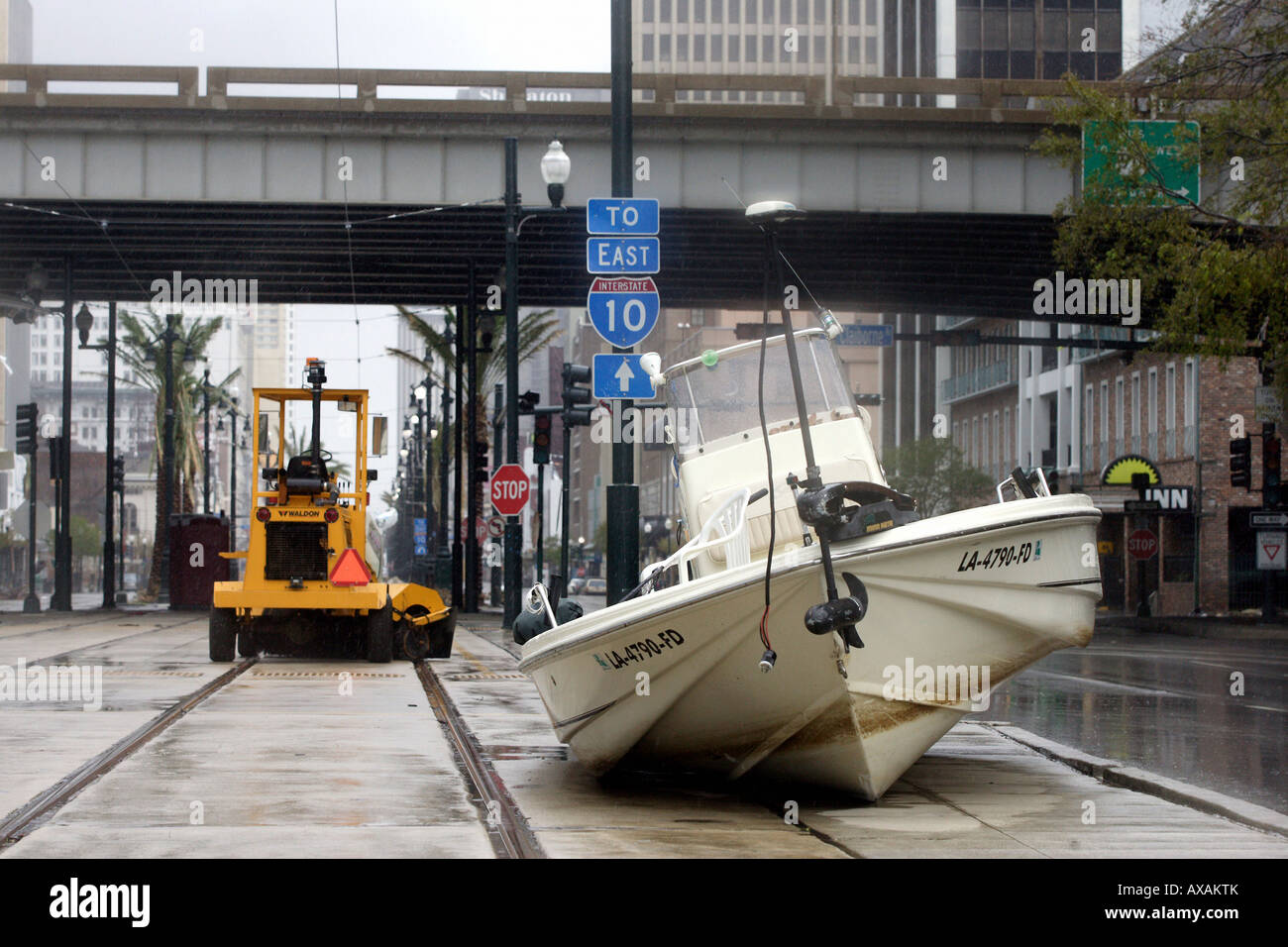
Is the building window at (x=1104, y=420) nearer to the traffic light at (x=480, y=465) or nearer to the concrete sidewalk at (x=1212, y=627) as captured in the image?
the concrete sidewalk at (x=1212, y=627)

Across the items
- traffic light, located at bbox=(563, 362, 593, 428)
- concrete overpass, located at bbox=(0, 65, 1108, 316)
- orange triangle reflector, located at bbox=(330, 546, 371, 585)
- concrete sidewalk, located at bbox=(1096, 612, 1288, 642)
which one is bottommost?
concrete sidewalk, located at bbox=(1096, 612, 1288, 642)

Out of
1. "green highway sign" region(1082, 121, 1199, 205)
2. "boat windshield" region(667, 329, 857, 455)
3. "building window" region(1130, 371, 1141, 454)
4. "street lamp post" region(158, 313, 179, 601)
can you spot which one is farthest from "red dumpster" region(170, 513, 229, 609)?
"building window" region(1130, 371, 1141, 454)

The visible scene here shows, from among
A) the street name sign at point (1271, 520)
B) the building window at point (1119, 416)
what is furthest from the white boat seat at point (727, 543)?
the building window at point (1119, 416)

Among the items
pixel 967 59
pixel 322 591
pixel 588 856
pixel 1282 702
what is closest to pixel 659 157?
pixel 322 591

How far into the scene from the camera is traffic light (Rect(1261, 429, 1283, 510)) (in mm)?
34625

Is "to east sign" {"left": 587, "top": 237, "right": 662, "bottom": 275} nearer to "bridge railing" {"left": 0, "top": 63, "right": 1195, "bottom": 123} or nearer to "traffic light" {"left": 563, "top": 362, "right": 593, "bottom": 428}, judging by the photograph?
"traffic light" {"left": 563, "top": 362, "right": 593, "bottom": 428}

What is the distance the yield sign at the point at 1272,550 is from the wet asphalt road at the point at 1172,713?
31.1 ft

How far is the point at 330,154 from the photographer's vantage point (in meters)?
33.6

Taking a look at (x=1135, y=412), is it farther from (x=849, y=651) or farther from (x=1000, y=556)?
(x=849, y=651)

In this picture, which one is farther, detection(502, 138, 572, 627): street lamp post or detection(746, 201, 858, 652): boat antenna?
detection(502, 138, 572, 627): street lamp post

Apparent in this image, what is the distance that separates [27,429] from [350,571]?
80.6 feet

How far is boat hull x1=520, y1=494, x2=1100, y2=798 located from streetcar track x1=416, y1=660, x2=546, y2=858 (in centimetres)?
68
